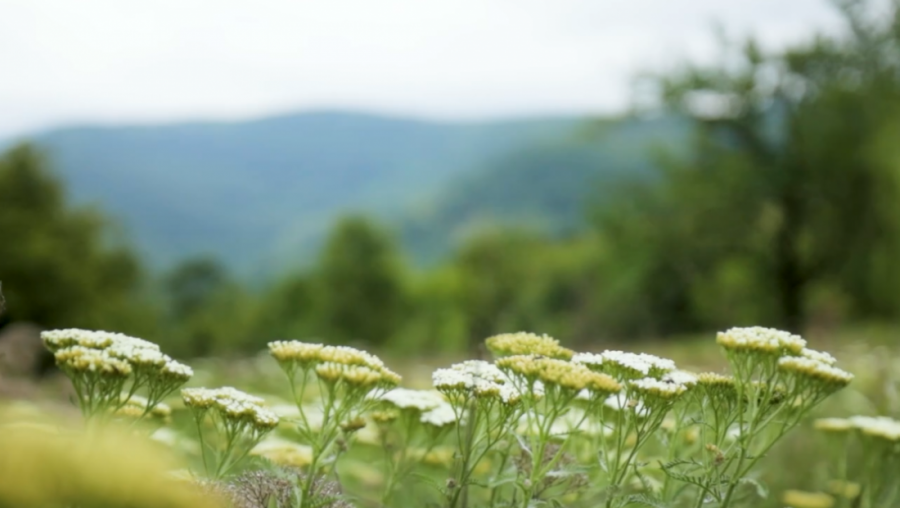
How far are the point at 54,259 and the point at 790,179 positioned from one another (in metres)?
33.7

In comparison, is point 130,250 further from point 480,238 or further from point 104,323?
point 480,238

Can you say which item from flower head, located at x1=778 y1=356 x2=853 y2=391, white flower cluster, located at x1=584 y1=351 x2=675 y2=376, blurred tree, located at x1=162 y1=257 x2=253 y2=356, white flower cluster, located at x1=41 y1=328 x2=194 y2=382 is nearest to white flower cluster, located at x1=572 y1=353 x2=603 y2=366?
white flower cluster, located at x1=584 y1=351 x2=675 y2=376

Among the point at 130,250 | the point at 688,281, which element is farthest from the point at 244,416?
the point at 130,250

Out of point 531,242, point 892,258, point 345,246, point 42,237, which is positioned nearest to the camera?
point 892,258

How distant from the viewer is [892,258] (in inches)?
1130

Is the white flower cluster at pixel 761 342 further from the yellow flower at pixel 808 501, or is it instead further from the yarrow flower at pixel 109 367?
the yellow flower at pixel 808 501

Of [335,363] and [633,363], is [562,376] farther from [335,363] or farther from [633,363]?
[335,363]

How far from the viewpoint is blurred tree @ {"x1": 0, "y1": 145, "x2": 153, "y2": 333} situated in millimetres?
36906

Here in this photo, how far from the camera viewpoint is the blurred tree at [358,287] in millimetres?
63875

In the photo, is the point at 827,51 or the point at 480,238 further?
the point at 480,238

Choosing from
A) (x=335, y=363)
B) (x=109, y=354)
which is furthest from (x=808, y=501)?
(x=109, y=354)

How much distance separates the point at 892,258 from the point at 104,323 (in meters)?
36.0

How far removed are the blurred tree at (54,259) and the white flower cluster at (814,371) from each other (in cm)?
3665

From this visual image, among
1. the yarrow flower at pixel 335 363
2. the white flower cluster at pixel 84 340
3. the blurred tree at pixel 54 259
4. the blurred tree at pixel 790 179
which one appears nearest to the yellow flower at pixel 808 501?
the yarrow flower at pixel 335 363
